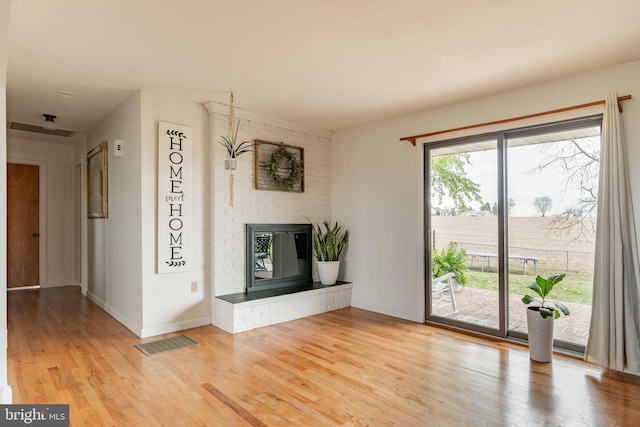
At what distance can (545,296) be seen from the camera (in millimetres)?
3160

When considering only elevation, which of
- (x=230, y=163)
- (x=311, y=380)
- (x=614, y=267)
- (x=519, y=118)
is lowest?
(x=311, y=380)

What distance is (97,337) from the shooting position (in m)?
3.49

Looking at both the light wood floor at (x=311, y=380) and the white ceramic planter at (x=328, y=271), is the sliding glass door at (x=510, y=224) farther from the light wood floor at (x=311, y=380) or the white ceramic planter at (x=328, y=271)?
the white ceramic planter at (x=328, y=271)

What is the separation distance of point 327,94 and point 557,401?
10.1 feet

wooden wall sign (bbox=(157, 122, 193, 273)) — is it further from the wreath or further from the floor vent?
the wreath

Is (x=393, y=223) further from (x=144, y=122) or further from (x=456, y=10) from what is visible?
(x=144, y=122)

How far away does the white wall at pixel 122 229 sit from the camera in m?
3.61

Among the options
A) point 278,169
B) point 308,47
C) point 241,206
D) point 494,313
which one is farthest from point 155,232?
point 494,313

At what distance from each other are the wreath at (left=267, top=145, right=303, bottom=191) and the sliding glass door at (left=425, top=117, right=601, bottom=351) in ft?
5.30

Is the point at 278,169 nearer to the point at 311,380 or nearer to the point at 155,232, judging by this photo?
the point at 155,232

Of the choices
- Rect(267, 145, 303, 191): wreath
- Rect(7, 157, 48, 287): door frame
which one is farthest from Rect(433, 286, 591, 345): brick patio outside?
Rect(7, 157, 48, 287): door frame

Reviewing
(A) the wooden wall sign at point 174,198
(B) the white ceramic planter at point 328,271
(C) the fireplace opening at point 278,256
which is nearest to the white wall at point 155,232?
(A) the wooden wall sign at point 174,198

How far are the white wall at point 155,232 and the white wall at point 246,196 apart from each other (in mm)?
108

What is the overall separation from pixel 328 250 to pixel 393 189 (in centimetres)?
115
